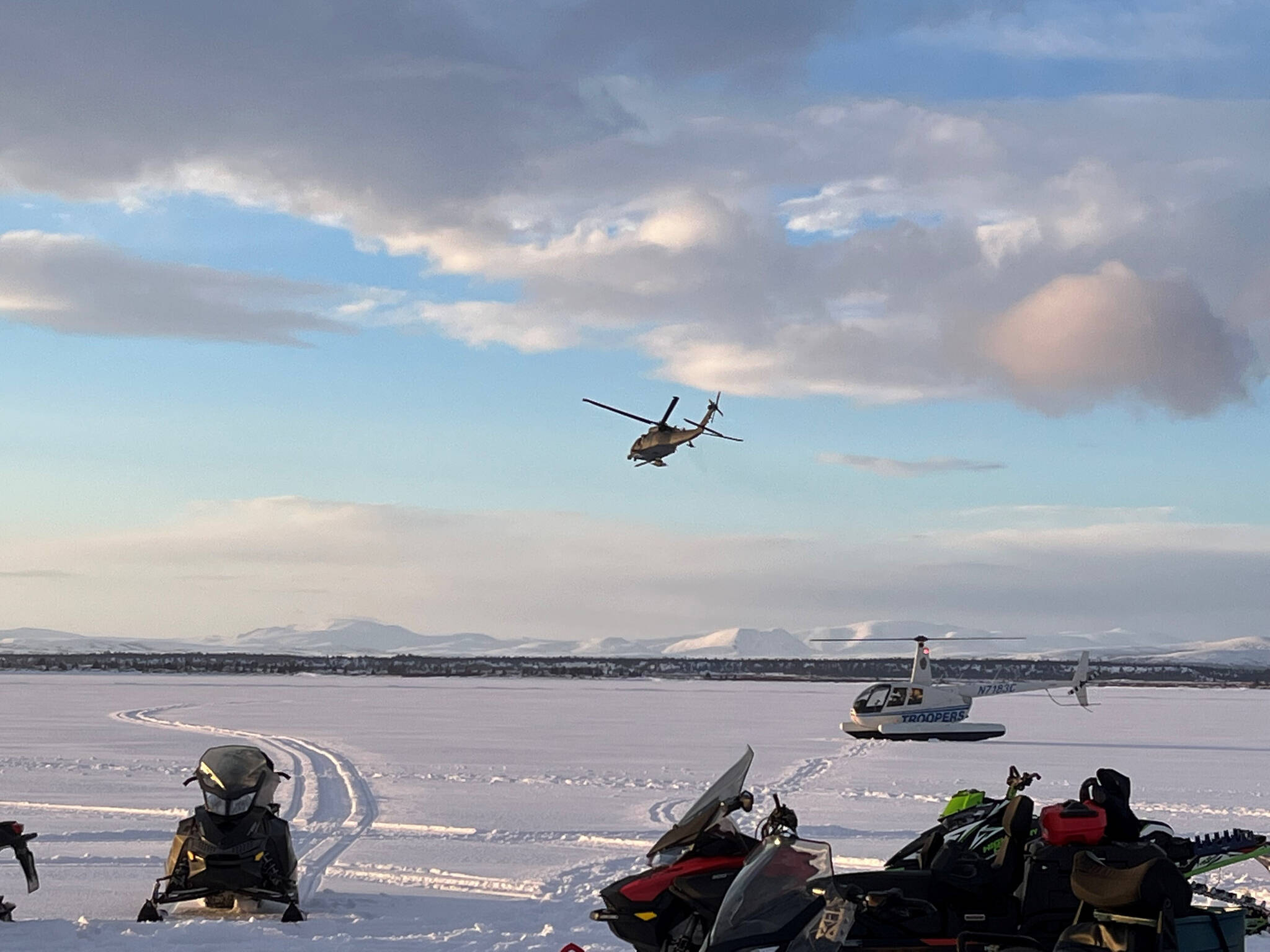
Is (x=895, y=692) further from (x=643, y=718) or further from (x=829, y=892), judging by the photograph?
(x=829, y=892)

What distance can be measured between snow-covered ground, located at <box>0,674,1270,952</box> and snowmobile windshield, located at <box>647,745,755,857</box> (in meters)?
1.81

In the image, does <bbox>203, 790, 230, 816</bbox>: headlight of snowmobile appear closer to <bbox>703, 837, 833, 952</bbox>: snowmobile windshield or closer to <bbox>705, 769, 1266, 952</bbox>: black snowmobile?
<bbox>705, 769, 1266, 952</bbox>: black snowmobile

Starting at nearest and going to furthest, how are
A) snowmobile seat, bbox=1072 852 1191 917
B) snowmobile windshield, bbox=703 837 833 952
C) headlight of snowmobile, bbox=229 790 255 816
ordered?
snowmobile seat, bbox=1072 852 1191 917, snowmobile windshield, bbox=703 837 833 952, headlight of snowmobile, bbox=229 790 255 816

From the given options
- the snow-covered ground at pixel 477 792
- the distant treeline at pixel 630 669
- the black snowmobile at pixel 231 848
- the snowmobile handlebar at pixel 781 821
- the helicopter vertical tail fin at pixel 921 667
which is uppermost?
the helicopter vertical tail fin at pixel 921 667

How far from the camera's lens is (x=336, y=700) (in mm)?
43344

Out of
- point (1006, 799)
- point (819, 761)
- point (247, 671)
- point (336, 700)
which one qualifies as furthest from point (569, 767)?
point (247, 671)

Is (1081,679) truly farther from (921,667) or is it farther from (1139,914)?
(1139,914)

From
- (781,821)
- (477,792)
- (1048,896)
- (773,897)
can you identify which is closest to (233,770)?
(781,821)

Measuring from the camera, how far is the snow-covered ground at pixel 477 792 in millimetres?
8812

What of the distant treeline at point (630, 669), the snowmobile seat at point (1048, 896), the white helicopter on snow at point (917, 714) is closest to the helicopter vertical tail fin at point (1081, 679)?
the white helicopter on snow at point (917, 714)

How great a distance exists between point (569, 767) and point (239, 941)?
39.1ft

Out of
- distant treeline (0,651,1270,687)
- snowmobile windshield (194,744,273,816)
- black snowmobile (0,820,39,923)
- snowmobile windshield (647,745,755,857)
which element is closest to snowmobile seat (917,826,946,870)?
snowmobile windshield (647,745,755,857)

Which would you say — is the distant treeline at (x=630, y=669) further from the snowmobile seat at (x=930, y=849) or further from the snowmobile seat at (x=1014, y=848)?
the snowmobile seat at (x=1014, y=848)

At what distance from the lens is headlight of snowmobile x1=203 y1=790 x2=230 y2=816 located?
902 cm
